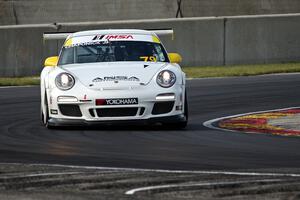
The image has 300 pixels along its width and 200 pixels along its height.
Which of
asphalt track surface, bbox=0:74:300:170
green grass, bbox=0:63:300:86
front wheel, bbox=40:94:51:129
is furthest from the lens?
green grass, bbox=0:63:300:86

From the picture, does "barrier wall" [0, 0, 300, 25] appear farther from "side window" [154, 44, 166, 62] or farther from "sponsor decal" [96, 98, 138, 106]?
"sponsor decal" [96, 98, 138, 106]

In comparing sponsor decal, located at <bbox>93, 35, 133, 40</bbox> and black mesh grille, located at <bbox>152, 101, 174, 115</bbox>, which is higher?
sponsor decal, located at <bbox>93, 35, 133, 40</bbox>

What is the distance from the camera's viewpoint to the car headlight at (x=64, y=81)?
13.7 meters

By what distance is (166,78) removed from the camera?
1373cm

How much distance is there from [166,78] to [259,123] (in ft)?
5.27

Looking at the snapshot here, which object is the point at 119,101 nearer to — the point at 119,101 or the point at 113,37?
the point at 119,101

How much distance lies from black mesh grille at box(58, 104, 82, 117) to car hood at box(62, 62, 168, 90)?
30cm

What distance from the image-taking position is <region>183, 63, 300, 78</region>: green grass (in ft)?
78.8

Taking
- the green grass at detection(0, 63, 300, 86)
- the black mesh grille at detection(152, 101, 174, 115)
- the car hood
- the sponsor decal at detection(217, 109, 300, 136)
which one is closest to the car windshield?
the car hood

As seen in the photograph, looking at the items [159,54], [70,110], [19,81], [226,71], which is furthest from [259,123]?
[226,71]

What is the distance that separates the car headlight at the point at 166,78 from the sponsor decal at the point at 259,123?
38.9 inches

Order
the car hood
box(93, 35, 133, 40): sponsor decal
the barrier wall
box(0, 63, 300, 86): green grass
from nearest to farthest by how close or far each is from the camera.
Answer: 1. the car hood
2. box(93, 35, 133, 40): sponsor decal
3. box(0, 63, 300, 86): green grass
4. the barrier wall

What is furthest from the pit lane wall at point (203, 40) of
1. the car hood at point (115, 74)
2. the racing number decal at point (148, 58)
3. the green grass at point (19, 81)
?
the car hood at point (115, 74)

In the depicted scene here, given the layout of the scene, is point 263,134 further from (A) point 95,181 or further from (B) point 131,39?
(A) point 95,181
